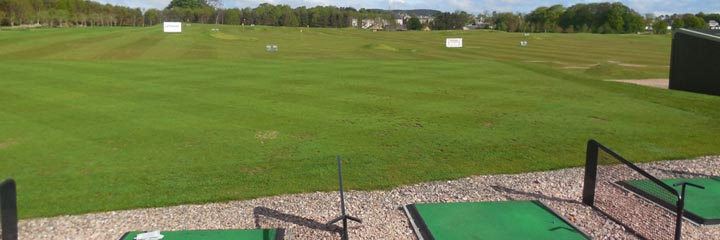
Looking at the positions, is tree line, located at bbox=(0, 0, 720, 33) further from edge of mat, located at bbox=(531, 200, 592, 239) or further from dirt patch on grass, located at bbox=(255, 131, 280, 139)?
edge of mat, located at bbox=(531, 200, 592, 239)

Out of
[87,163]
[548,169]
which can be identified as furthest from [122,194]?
[548,169]

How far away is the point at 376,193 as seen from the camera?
382 inches

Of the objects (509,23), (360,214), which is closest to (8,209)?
(360,214)

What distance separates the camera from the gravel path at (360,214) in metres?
7.93

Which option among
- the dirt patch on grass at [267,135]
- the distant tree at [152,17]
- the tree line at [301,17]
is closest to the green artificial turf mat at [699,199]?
the dirt patch on grass at [267,135]

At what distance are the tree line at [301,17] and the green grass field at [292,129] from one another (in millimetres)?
109463

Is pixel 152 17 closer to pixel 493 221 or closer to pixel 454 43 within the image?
pixel 454 43

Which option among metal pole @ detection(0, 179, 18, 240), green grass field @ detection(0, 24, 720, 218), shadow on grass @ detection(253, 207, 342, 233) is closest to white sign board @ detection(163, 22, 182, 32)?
green grass field @ detection(0, 24, 720, 218)

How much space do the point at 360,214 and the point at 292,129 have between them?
7.06m

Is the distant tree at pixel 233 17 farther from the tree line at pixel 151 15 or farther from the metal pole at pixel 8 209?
the metal pole at pixel 8 209

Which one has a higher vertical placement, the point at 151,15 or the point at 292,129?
the point at 151,15

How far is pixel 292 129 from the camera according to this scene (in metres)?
15.2

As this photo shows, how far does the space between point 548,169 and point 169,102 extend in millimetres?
13704

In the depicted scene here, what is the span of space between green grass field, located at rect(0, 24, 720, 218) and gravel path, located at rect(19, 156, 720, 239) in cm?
51
